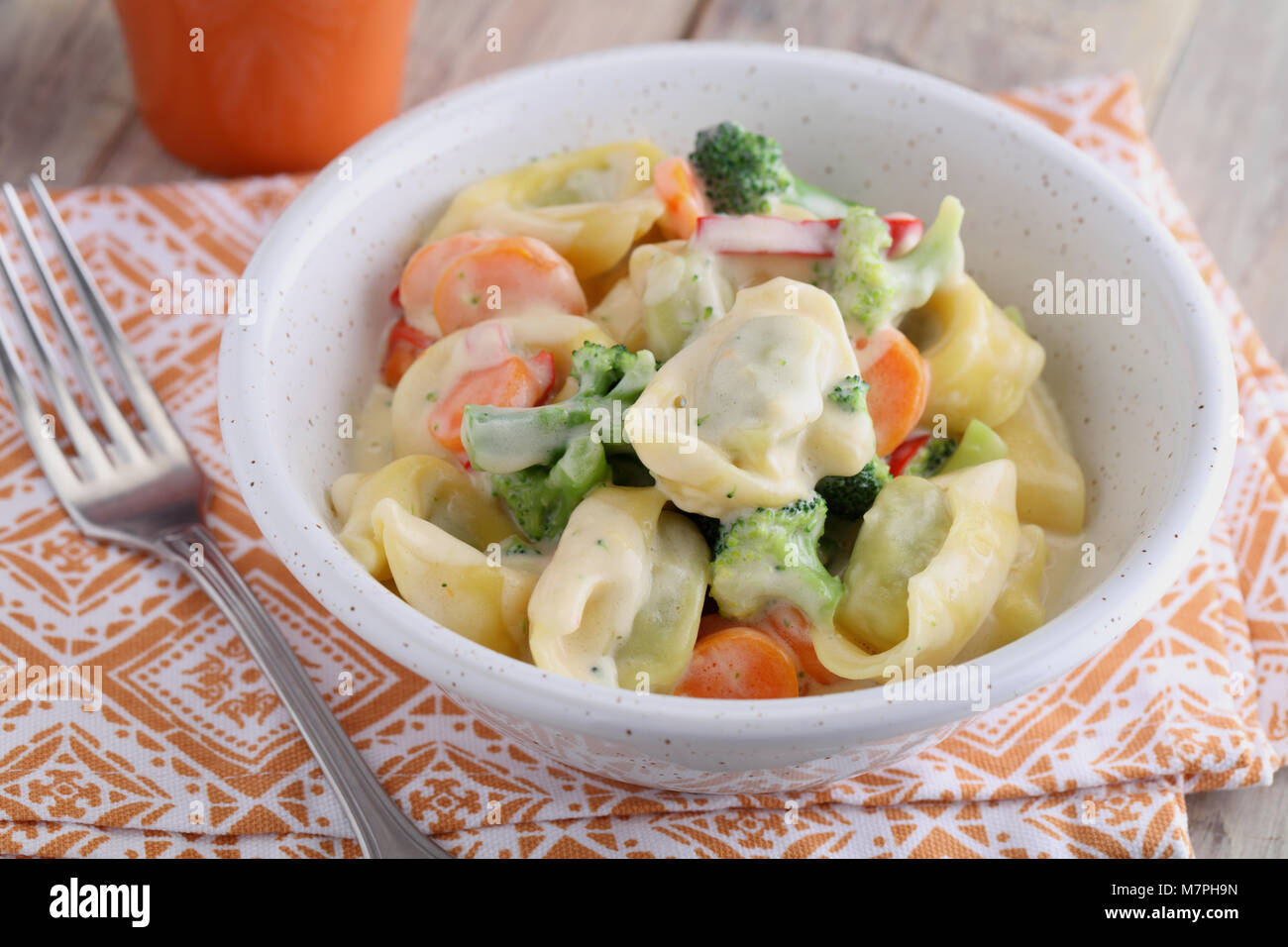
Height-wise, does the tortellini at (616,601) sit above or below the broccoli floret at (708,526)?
below

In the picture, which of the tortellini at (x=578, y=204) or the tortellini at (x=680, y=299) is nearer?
the tortellini at (x=680, y=299)

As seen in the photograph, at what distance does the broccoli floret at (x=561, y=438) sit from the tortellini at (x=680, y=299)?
11cm

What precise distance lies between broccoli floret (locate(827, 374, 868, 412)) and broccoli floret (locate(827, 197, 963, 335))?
21cm

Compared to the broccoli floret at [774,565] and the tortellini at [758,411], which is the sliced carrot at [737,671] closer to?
the broccoli floret at [774,565]

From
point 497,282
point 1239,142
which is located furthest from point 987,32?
point 497,282

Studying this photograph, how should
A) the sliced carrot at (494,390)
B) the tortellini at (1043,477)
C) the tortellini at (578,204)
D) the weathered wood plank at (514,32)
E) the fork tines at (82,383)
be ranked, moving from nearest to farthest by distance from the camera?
1. the sliced carrot at (494,390)
2. the tortellini at (1043,477)
3. the tortellini at (578,204)
4. the fork tines at (82,383)
5. the weathered wood plank at (514,32)

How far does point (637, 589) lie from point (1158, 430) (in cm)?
89

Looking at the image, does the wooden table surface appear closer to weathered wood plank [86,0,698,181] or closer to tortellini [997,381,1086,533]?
weathered wood plank [86,0,698,181]

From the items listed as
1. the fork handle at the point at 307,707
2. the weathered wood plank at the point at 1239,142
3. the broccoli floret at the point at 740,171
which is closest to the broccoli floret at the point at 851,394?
the broccoli floret at the point at 740,171

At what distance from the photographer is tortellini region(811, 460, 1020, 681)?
5.81 ft

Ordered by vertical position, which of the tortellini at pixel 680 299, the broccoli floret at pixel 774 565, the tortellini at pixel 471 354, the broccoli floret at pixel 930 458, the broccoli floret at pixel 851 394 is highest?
the tortellini at pixel 680 299

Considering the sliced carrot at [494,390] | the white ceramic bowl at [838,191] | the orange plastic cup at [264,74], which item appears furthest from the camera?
the orange plastic cup at [264,74]

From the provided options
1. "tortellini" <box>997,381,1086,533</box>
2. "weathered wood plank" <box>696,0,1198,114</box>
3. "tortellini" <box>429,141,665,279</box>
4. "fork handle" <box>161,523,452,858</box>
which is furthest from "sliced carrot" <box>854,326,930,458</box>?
"weathered wood plank" <box>696,0,1198,114</box>

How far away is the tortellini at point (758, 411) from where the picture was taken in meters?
1.79
